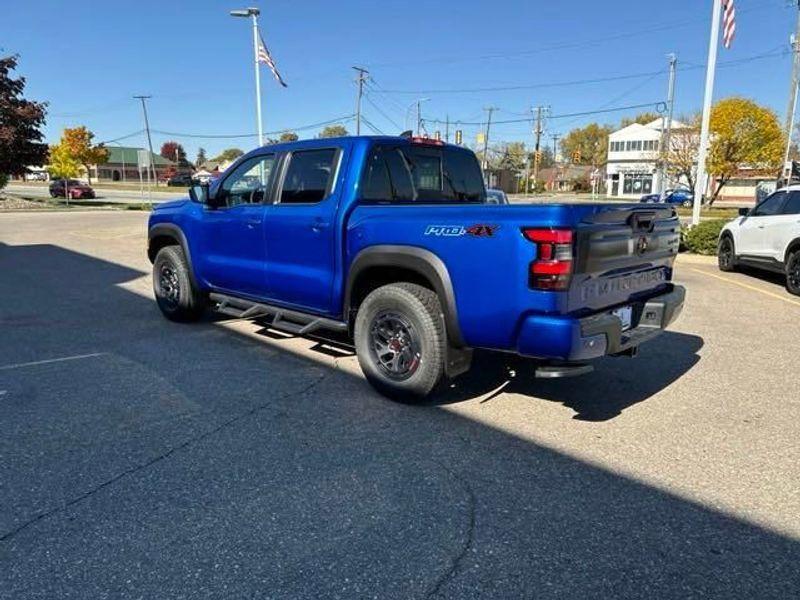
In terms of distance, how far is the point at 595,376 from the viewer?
537 cm

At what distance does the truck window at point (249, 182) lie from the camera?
223 inches

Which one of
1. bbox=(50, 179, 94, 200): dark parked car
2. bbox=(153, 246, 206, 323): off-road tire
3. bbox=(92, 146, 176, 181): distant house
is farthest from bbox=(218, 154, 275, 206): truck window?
bbox=(92, 146, 176, 181): distant house

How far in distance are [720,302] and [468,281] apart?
654 cm

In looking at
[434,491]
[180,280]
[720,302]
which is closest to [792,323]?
[720,302]

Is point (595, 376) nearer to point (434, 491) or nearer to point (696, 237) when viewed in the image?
point (434, 491)

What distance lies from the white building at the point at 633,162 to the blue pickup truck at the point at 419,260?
232 ft

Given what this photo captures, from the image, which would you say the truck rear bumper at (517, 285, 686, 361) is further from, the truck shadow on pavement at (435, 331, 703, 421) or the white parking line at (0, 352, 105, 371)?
the white parking line at (0, 352, 105, 371)

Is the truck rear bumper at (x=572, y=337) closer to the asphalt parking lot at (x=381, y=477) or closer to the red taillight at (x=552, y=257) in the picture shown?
the red taillight at (x=552, y=257)

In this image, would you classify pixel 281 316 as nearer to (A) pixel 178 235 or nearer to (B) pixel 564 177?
(A) pixel 178 235

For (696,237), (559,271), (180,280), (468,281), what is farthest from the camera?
(696,237)

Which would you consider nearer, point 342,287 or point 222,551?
point 222,551

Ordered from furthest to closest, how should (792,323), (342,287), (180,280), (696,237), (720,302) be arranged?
(696,237) < (720,302) < (792,323) < (180,280) < (342,287)

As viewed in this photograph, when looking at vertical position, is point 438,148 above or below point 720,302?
above

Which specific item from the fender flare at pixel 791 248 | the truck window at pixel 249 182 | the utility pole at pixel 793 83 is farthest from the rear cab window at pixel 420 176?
the utility pole at pixel 793 83
